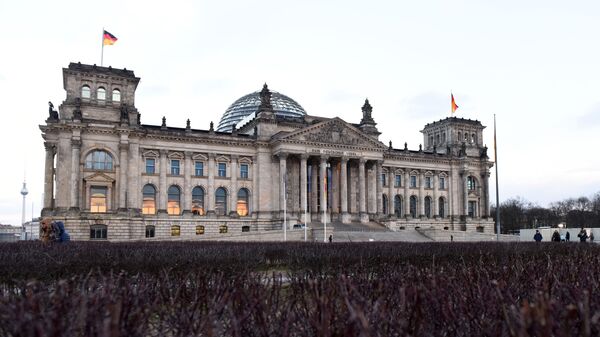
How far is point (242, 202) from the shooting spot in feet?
224

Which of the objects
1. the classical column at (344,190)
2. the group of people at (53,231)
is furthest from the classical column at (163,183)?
the group of people at (53,231)

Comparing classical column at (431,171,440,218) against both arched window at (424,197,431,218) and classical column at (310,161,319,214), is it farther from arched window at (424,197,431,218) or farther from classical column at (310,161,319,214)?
classical column at (310,161,319,214)

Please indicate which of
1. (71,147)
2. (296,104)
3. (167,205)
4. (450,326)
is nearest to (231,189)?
(167,205)

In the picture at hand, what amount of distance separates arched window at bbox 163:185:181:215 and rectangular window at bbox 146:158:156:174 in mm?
3152

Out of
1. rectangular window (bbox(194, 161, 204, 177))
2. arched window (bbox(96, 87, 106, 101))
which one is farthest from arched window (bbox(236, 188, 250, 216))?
arched window (bbox(96, 87, 106, 101))

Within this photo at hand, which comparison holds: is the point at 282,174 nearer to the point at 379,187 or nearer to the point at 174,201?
the point at 174,201

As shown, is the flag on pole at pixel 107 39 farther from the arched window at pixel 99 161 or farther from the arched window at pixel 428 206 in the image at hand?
the arched window at pixel 428 206

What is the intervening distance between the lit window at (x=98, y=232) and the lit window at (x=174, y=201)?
26.5 ft

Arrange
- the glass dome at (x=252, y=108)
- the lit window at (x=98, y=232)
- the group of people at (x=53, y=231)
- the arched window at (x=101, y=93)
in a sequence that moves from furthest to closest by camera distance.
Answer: the glass dome at (x=252, y=108), the arched window at (x=101, y=93), the lit window at (x=98, y=232), the group of people at (x=53, y=231)

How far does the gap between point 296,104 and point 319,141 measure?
23507 mm

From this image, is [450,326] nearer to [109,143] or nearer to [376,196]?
[109,143]

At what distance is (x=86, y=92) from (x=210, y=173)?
1727cm

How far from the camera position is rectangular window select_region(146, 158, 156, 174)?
63.4m

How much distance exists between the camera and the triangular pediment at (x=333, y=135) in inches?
2655
